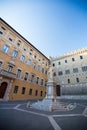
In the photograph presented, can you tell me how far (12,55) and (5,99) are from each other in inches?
393

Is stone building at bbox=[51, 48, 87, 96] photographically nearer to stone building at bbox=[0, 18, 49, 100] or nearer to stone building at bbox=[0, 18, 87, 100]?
stone building at bbox=[0, 18, 87, 100]

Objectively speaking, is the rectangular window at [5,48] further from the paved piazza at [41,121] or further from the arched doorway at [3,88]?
the paved piazza at [41,121]

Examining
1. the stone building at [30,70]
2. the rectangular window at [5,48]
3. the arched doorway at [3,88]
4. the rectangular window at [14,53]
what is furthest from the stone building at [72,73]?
the rectangular window at [5,48]

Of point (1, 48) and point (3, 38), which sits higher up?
point (3, 38)

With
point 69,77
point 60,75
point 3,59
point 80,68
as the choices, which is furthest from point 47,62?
point 3,59

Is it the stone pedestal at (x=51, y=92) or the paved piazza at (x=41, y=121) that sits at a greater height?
the stone pedestal at (x=51, y=92)

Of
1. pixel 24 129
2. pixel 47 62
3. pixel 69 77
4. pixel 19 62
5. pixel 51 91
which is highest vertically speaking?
pixel 47 62

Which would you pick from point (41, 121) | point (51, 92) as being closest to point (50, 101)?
point (51, 92)

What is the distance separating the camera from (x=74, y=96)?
25.4m

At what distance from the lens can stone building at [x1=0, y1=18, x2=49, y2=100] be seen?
18497 mm

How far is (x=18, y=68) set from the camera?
70.4ft

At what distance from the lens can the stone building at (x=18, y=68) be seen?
728 inches

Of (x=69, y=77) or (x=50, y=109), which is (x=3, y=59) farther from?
(x=69, y=77)

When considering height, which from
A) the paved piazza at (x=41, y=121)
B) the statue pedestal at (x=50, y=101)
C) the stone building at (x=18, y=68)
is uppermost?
the stone building at (x=18, y=68)
